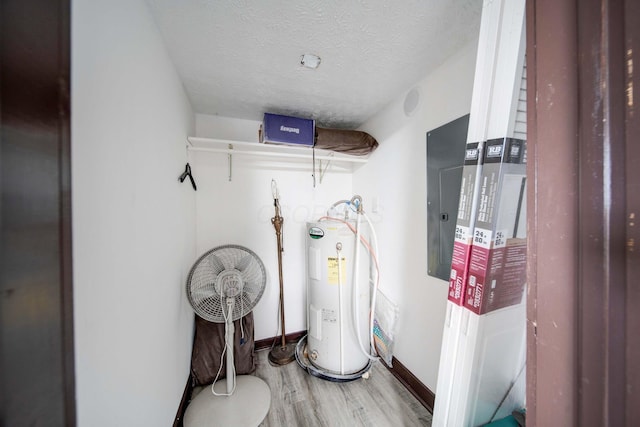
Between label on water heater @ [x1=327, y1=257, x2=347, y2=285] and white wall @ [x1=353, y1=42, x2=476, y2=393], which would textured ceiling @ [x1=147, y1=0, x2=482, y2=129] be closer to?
white wall @ [x1=353, y1=42, x2=476, y2=393]

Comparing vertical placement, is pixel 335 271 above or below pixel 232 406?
above

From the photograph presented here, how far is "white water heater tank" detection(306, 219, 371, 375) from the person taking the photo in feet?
4.91

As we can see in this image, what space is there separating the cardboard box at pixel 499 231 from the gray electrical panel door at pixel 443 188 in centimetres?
48

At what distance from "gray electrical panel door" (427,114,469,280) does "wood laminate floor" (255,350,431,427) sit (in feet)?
2.94

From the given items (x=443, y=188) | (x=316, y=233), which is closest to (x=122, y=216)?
(x=316, y=233)

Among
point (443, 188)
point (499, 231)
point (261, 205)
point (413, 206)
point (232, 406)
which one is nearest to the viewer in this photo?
point (499, 231)

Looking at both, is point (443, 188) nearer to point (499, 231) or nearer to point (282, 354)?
point (499, 231)

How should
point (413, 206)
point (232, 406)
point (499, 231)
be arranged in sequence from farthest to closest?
point (413, 206) → point (232, 406) → point (499, 231)

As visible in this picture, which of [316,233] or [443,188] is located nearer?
[443,188]

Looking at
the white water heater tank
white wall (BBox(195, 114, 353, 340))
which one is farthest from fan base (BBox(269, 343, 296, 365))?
the white water heater tank

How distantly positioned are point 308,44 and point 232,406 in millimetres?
2210

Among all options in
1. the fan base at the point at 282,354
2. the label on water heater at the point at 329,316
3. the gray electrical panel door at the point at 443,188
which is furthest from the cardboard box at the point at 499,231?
the fan base at the point at 282,354

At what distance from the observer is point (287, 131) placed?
1556 millimetres

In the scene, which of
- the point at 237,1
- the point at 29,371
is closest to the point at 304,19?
the point at 237,1
